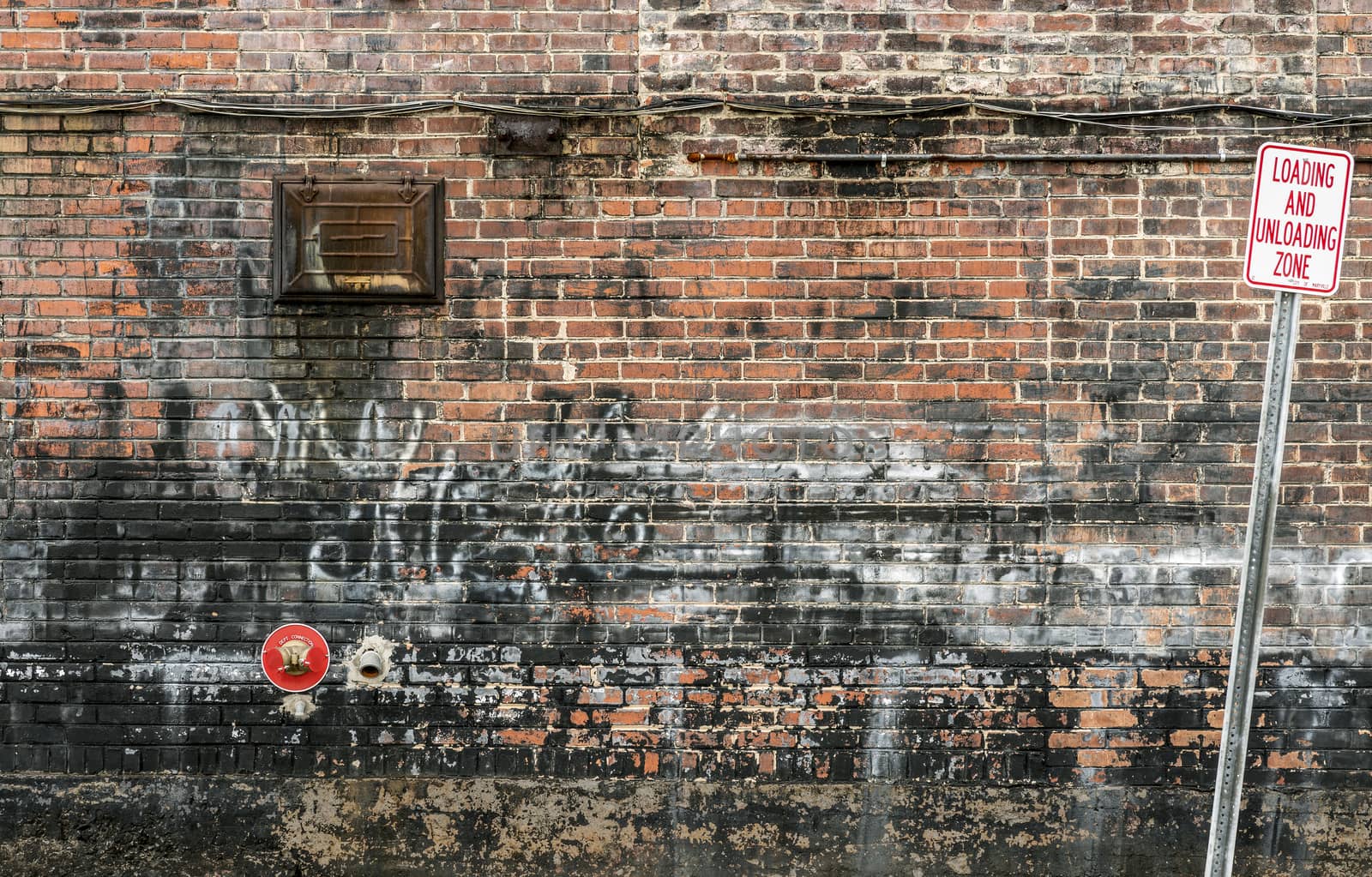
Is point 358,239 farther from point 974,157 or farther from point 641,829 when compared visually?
point 641,829

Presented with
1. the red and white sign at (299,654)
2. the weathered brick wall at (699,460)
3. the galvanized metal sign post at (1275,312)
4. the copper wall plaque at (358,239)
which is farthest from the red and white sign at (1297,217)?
the red and white sign at (299,654)

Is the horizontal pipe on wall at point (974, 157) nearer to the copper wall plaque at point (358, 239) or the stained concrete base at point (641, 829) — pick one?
the copper wall plaque at point (358, 239)

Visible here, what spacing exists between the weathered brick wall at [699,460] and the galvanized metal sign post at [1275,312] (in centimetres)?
125

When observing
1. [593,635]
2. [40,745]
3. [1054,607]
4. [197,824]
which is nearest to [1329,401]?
[1054,607]

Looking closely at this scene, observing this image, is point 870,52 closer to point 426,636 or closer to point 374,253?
point 374,253

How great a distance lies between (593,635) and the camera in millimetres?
4445

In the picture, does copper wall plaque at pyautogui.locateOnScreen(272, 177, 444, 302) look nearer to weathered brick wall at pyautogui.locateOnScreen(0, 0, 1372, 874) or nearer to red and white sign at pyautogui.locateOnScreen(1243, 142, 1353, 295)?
weathered brick wall at pyautogui.locateOnScreen(0, 0, 1372, 874)

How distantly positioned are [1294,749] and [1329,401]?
160 cm

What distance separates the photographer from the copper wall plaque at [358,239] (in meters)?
4.39

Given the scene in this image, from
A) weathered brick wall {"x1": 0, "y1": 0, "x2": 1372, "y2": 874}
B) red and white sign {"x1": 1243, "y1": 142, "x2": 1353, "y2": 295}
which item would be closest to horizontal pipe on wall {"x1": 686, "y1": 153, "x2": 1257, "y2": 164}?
weathered brick wall {"x1": 0, "y1": 0, "x2": 1372, "y2": 874}

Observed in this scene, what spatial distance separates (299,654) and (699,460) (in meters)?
2.00

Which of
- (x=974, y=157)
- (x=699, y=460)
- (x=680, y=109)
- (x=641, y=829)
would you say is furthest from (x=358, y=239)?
(x=641, y=829)

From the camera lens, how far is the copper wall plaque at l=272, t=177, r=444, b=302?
4.39 meters

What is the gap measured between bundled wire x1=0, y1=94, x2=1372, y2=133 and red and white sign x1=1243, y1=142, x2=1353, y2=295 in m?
1.34
